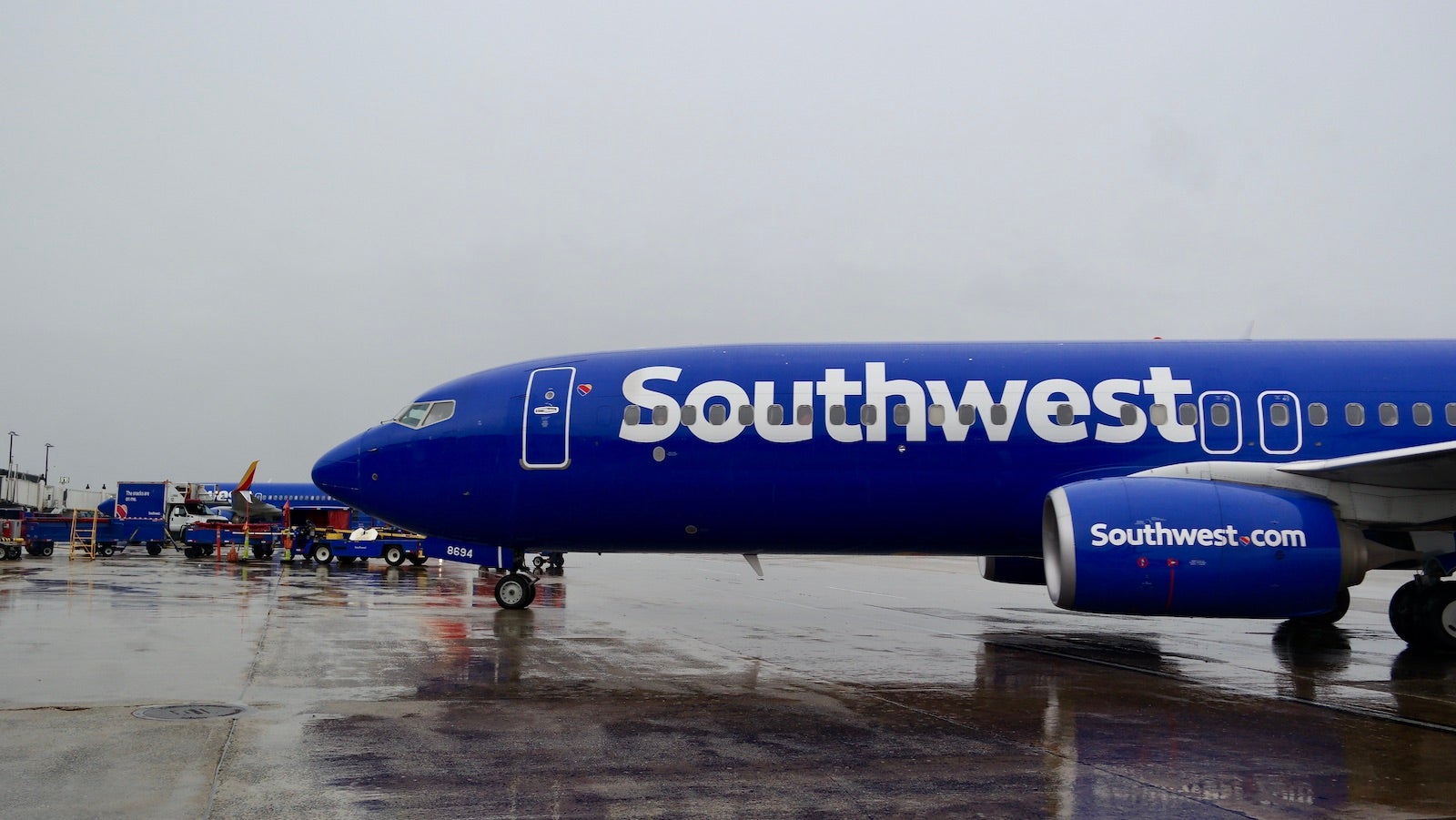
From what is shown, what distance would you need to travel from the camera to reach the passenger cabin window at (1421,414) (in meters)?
13.5

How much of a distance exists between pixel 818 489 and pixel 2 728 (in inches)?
348

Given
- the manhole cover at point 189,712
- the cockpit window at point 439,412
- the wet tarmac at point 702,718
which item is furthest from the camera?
the cockpit window at point 439,412

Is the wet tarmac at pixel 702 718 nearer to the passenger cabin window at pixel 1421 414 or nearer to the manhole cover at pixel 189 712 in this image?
the manhole cover at pixel 189 712

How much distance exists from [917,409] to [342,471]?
829cm

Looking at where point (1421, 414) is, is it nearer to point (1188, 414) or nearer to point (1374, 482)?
point (1374, 482)

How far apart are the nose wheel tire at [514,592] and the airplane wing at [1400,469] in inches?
426

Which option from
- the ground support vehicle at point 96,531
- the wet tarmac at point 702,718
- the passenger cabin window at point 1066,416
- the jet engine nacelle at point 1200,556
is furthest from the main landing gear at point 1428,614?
the ground support vehicle at point 96,531

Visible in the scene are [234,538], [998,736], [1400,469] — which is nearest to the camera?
[998,736]

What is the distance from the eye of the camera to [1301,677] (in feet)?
36.4

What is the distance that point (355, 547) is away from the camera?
36.0 metres

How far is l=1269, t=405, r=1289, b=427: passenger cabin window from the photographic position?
13.3 meters

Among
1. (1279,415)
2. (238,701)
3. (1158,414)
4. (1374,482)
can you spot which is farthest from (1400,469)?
(238,701)

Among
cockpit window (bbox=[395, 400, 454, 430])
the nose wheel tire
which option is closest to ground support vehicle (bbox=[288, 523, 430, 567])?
the nose wheel tire

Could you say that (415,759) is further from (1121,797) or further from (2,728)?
(1121,797)
